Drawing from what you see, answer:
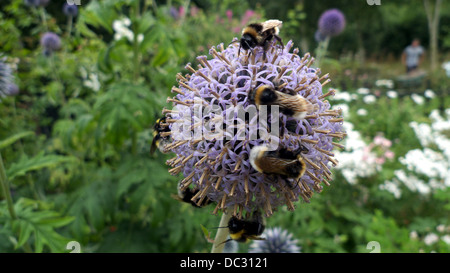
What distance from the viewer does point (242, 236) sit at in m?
1.36

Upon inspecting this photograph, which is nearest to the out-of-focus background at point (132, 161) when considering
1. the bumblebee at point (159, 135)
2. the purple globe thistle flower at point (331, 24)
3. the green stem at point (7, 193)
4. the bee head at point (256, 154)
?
the green stem at point (7, 193)

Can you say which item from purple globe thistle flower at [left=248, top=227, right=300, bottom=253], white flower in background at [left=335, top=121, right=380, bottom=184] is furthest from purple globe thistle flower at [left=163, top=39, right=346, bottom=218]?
white flower in background at [left=335, top=121, right=380, bottom=184]

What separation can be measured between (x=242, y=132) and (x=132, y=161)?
61.6 inches

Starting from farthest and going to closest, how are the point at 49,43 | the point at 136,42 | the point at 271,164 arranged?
1. the point at 49,43
2. the point at 136,42
3. the point at 271,164

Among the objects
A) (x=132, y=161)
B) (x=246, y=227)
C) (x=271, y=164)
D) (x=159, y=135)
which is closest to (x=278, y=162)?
(x=271, y=164)

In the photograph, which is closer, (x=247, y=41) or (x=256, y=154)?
(x=256, y=154)

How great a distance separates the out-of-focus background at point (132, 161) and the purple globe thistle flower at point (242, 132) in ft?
0.87

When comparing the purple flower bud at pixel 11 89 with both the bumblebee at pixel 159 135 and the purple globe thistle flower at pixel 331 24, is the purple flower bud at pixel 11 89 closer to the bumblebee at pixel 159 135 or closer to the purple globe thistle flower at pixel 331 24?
the bumblebee at pixel 159 135

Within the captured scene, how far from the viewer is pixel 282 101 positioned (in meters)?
1.10

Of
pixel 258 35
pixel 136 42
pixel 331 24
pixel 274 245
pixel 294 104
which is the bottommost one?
pixel 274 245

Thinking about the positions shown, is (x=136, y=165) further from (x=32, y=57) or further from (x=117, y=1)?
(x=32, y=57)

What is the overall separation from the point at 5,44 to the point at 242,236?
10.6 feet

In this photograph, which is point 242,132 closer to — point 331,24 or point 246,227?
point 246,227

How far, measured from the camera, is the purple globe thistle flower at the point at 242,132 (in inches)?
44.8
